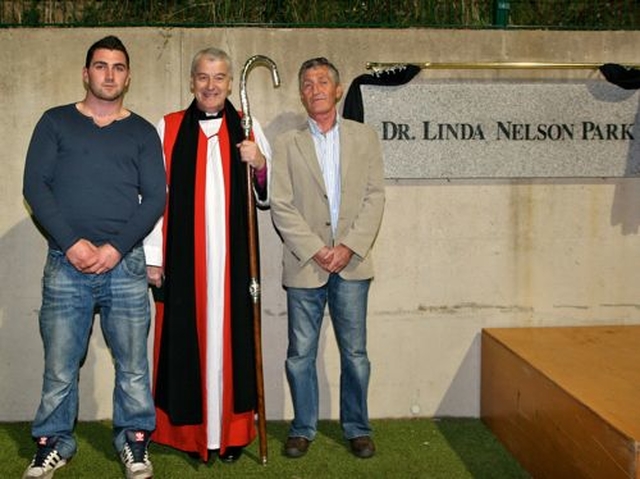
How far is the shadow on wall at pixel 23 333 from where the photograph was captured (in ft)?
15.5

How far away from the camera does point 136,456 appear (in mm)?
3986

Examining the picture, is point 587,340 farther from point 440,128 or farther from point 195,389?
point 195,389

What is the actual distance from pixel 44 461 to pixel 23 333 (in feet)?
3.42

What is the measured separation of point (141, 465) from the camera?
13.0 feet

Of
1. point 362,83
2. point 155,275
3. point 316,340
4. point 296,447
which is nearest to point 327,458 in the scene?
point 296,447

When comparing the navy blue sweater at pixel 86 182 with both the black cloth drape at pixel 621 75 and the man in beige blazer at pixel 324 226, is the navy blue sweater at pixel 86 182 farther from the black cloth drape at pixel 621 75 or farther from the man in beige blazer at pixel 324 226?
the black cloth drape at pixel 621 75

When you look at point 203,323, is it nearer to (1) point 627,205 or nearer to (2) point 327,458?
(2) point 327,458

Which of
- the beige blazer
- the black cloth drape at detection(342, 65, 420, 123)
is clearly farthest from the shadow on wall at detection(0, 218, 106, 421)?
the black cloth drape at detection(342, 65, 420, 123)

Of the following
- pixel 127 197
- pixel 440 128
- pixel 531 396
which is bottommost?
pixel 531 396

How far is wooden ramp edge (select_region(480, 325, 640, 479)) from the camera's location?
3.31m

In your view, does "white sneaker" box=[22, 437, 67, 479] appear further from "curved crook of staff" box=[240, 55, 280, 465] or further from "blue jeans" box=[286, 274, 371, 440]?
"blue jeans" box=[286, 274, 371, 440]

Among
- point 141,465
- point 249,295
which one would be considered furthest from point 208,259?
point 141,465

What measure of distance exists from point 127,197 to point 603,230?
8.56ft

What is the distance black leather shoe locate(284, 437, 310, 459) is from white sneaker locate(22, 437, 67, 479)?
1.07 m
